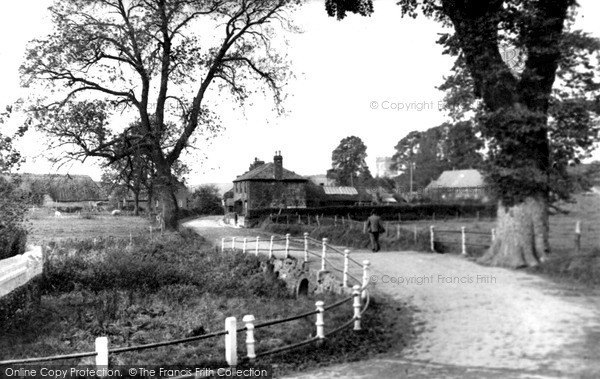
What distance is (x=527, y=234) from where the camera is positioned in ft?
48.9

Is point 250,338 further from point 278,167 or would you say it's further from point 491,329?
point 278,167

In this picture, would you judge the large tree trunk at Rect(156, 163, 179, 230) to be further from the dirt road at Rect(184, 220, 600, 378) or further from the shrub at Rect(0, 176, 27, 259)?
the dirt road at Rect(184, 220, 600, 378)

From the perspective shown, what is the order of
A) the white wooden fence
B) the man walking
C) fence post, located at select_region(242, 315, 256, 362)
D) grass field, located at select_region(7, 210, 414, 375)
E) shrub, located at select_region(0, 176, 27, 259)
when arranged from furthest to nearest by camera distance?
→ the man walking < shrub, located at select_region(0, 176, 27, 259) < the white wooden fence < grass field, located at select_region(7, 210, 414, 375) < fence post, located at select_region(242, 315, 256, 362)

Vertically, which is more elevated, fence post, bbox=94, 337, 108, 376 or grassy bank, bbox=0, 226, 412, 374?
fence post, bbox=94, 337, 108, 376

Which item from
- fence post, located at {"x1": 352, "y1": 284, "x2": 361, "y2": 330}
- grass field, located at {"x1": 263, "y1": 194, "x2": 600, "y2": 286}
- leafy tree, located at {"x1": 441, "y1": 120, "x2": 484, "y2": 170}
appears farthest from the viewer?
leafy tree, located at {"x1": 441, "y1": 120, "x2": 484, "y2": 170}

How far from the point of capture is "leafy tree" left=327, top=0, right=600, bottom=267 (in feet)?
45.0

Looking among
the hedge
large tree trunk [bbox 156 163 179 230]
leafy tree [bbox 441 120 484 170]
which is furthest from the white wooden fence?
the hedge

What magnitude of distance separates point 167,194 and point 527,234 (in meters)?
18.3

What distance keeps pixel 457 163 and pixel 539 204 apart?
8.96 ft

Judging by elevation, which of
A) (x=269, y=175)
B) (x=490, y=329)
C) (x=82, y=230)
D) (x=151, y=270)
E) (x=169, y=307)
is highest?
(x=269, y=175)

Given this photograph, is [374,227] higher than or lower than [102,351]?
higher

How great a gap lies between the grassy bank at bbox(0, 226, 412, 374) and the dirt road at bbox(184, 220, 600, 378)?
663mm

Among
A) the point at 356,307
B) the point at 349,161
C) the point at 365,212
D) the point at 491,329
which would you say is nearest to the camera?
the point at 491,329

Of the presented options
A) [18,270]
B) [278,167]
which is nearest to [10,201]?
[18,270]
